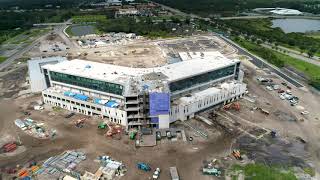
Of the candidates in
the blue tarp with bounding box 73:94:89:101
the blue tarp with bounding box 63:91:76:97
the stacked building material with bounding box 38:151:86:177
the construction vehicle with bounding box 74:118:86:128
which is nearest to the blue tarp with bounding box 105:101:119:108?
the blue tarp with bounding box 73:94:89:101

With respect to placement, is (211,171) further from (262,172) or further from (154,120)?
(154,120)

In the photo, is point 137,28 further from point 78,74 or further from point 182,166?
point 182,166

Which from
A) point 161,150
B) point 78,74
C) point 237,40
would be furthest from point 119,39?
point 161,150

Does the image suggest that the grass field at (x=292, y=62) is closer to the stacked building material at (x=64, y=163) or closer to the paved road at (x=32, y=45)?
the stacked building material at (x=64, y=163)

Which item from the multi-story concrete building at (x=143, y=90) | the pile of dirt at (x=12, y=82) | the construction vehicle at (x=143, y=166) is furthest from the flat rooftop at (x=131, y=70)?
the construction vehicle at (x=143, y=166)

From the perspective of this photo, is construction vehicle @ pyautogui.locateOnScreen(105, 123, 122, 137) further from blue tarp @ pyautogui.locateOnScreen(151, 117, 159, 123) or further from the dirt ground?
blue tarp @ pyautogui.locateOnScreen(151, 117, 159, 123)

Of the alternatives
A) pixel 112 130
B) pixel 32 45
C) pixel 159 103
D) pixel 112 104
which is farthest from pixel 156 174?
pixel 32 45
